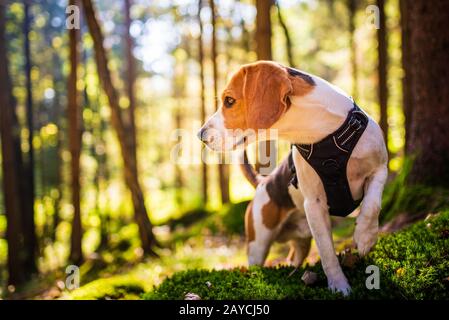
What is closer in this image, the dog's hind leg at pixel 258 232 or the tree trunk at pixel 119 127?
the dog's hind leg at pixel 258 232

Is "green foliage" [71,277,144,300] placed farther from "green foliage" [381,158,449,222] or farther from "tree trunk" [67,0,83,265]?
"tree trunk" [67,0,83,265]

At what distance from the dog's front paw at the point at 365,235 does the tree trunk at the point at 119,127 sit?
7414 millimetres

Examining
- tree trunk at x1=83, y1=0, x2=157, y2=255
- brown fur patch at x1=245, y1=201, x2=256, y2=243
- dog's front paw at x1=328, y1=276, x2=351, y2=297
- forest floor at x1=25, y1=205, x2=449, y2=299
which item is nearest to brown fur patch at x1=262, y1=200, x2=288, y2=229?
Result: brown fur patch at x1=245, y1=201, x2=256, y2=243

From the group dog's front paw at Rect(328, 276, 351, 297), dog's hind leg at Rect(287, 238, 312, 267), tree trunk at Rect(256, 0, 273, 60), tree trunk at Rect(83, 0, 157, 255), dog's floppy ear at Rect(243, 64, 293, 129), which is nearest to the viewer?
dog's floppy ear at Rect(243, 64, 293, 129)

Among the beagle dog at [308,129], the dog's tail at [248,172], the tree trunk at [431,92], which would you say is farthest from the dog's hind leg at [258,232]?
the tree trunk at [431,92]

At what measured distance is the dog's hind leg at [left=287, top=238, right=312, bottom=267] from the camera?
5.18 metres

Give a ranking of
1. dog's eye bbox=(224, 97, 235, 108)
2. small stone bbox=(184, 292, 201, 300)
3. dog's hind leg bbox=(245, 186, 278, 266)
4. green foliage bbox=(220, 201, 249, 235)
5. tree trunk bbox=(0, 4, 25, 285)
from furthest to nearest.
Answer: green foliage bbox=(220, 201, 249, 235), tree trunk bbox=(0, 4, 25, 285), dog's hind leg bbox=(245, 186, 278, 266), small stone bbox=(184, 292, 201, 300), dog's eye bbox=(224, 97, 235, 108)

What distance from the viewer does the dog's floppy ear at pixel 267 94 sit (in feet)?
11.4

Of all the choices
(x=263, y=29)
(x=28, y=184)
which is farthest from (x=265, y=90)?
(x=28, y=184)

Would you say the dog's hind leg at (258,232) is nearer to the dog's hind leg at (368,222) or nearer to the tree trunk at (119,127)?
the dog's hind leg at (368,222)

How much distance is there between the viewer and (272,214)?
15.8ft

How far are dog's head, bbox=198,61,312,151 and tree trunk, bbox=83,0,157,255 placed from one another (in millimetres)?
6616
